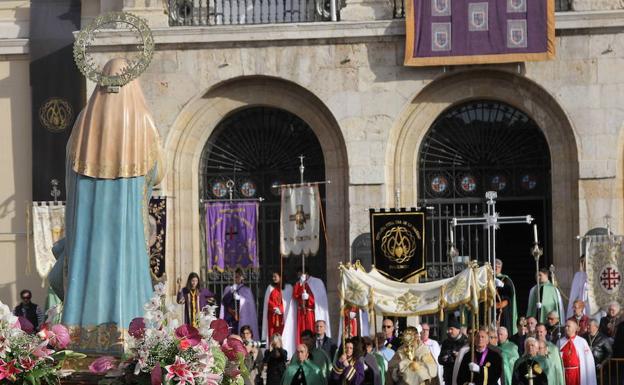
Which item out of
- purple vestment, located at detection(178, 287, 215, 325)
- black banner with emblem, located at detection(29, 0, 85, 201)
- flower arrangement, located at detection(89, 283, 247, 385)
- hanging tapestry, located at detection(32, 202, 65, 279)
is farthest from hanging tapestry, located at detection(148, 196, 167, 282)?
flower arrangement, located at detection(89, 283, 247, 385)

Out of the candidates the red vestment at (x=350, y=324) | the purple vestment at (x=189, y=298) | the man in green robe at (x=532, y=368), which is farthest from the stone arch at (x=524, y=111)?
the man in green robe at (x=532, y=368)

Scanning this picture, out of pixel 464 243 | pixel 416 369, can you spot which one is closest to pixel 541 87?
pixel 464 243

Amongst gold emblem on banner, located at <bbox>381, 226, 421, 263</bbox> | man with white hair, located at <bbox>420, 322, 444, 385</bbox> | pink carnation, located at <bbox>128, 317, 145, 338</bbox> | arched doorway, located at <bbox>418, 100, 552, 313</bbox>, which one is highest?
Answer: arched doorway, located at <bbox>418, 100, 552, 313</bbox>

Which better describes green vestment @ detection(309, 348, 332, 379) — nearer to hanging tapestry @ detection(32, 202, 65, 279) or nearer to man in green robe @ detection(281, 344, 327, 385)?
man in green robe @ detection(281, 344, 327, 385)

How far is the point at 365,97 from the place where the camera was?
27328mm

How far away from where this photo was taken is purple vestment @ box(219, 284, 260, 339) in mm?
26656

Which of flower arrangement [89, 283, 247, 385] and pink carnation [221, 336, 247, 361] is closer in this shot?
flower arrangement [89, 283, 247, 385]

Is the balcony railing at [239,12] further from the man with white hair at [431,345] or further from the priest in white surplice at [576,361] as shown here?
the priest in white surplice at [576,361]

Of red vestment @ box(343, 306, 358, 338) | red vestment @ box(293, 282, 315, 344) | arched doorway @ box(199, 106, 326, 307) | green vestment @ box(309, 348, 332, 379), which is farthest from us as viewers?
arched doorway @ box(199, 106, 326, 307)

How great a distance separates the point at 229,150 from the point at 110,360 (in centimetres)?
1563

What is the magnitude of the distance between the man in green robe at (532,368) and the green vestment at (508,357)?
30 cm

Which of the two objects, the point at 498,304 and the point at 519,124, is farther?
the point at 519,124

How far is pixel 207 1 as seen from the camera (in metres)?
27.9

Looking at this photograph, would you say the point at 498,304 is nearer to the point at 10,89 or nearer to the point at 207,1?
the point at 207,1
